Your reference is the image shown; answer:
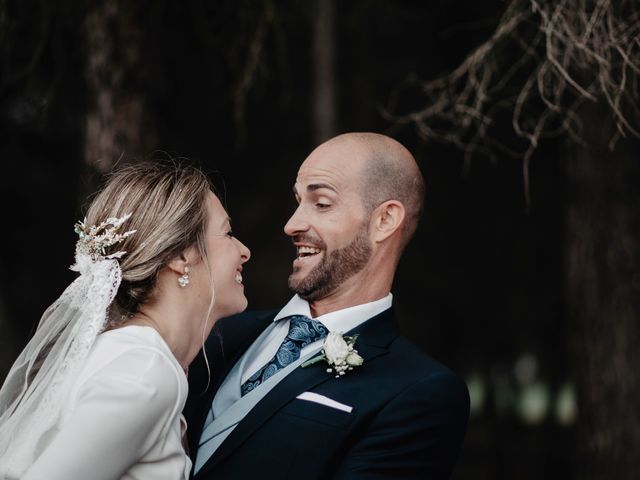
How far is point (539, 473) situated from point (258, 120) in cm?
496

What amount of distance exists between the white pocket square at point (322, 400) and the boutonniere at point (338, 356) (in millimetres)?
95

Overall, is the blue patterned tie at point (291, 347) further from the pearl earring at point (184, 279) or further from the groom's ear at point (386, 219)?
the pearl earring at point (184, 279)

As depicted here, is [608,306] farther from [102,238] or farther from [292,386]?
[102,238]

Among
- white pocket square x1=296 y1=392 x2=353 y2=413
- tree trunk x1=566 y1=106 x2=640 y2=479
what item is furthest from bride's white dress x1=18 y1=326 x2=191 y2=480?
tree trunk x1=566 y1=106 x2=640 y2=479

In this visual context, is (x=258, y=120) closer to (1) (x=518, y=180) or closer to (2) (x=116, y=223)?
(1) (x=518, y=180)

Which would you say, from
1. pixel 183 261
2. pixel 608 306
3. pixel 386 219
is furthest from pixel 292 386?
pixel 608 306

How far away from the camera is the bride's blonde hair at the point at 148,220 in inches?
113

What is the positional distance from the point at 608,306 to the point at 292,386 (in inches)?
107

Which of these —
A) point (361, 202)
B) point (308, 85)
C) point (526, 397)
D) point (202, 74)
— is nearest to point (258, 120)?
point (308, 85)

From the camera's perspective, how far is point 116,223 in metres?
2.87

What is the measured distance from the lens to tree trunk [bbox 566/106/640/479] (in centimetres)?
516

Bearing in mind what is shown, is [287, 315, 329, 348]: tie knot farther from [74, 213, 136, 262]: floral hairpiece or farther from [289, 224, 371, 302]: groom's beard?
[74, 213, 136, 262]: floral hairpiece

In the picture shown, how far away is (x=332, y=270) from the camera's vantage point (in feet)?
11.2

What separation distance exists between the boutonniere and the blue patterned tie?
0.17 m
